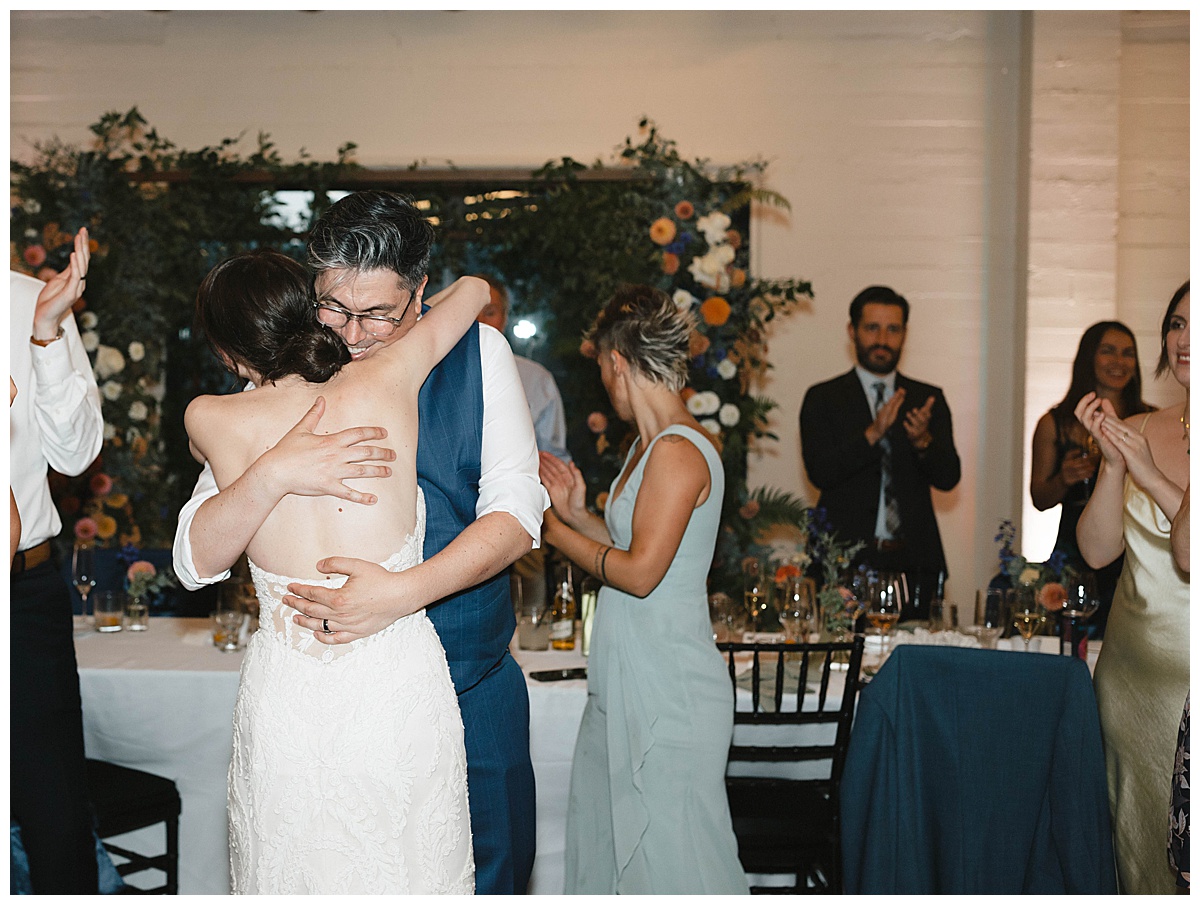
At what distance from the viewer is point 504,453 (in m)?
1.96

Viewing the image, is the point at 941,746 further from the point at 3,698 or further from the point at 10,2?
the point at 10,2

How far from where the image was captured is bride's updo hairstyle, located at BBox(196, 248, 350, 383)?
Answer: 163cm

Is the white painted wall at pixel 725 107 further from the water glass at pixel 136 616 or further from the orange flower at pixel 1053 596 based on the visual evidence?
the water glass at pixel 136 616

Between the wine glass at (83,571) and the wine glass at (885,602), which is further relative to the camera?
the wine glass at (83,571)

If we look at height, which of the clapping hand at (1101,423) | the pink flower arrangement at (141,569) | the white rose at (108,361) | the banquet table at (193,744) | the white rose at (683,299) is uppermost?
the white rose at (683,299)

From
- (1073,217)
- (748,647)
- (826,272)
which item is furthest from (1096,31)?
(748,647)

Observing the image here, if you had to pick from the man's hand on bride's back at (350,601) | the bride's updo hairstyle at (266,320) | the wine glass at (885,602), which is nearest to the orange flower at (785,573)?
the wine glass at (885,602)

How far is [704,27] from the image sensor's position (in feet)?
18.3

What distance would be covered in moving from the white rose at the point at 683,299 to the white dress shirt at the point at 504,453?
6.50ft

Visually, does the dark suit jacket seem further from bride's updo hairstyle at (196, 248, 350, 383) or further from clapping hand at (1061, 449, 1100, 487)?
bride's updo hairstyle at (196, 248, 350, 383)

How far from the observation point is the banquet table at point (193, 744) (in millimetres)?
2857

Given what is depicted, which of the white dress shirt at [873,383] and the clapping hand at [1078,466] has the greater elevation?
the white dress shirt at [873,383]

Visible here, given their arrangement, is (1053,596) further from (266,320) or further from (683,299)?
(266,320)

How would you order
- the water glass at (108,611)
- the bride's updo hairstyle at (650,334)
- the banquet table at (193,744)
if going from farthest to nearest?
1. the water glass at (108,611)
2. the banquet table at (193,744)
3. the bride's updo hairstyle at (650,334)
